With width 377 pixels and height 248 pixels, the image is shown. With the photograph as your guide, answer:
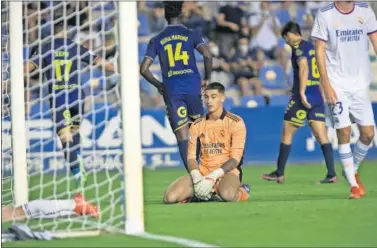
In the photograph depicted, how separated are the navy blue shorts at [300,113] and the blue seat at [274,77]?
5.09 meters

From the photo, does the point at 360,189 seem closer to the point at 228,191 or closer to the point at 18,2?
the point at 228,191

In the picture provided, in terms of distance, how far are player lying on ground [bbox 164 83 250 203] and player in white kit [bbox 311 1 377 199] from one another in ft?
2.77

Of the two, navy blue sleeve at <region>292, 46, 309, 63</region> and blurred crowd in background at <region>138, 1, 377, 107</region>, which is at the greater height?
blurred crowd in background at <region>138, 1, 377, 107</region>

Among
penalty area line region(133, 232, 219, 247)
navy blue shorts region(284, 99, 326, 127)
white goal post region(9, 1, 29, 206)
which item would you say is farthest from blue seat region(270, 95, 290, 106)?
penalty area line region(133, 232, 219, 247)

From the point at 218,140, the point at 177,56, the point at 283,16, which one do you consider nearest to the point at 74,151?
→ the point at 218,140

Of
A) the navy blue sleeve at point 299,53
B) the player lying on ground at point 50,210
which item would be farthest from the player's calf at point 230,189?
the navy blue sleeve at point 299,53

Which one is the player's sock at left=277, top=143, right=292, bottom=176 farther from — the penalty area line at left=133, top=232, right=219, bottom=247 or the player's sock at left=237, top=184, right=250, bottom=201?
the penalty area line at left=133, top=232, right=219, bottom=247

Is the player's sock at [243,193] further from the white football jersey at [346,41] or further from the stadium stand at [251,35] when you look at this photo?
the stadium stand at [251,35]

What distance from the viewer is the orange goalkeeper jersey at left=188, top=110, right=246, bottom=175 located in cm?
1020

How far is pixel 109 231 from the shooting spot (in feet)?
24.6

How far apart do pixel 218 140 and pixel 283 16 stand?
30.2 feet

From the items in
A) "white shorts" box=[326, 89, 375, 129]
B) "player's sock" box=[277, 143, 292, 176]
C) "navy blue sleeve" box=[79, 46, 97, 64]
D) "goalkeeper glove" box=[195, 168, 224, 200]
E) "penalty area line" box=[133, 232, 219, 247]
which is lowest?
"penalty area line" box=[133, 232, 219, 247]

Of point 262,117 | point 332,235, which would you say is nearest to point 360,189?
point 332,235

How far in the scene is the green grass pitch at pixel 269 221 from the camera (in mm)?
6871
